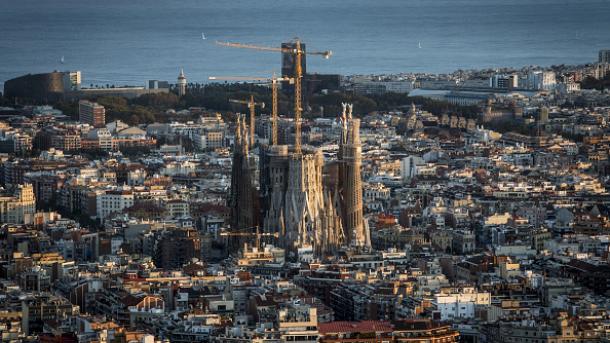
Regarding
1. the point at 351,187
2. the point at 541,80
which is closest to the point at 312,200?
the point at 351,187

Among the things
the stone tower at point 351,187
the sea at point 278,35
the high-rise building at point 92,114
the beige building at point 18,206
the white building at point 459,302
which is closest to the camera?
the white building at point 459,302

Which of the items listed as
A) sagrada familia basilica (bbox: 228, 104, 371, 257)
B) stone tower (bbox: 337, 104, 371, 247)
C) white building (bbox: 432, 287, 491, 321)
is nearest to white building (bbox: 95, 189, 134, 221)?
sagrada familia basilica (bbox: 228, 104, 371, 257)

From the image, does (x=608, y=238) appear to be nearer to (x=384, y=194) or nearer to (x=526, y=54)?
(x=384, y=194)

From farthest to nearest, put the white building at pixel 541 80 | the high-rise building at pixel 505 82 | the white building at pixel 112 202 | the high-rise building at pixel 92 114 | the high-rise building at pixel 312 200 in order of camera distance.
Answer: the high-rise building at pixel 505 82 → the white building at pixel 541 80 → the high-rise building at pixel 92 114 → the white building at pixel 112 202 → the high-rise building at pixel 312 200

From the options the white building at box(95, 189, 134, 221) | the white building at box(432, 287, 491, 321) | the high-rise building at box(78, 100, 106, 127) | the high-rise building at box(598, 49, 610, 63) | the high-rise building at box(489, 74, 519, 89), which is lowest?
the white building at box(432, 287, 491, 321)

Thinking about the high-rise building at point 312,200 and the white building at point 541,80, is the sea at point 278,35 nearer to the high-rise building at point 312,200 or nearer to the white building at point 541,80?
the white building at point 541,80

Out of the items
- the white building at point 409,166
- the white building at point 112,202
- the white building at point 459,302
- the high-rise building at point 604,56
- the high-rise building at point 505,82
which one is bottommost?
the white building at point 459,302

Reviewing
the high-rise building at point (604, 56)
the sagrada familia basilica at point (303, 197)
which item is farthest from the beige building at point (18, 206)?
the high-rise building at point (604, 56)

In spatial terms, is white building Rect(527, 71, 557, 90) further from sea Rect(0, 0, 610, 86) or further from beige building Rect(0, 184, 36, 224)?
beige building Rect(0, 184, 36, 224)
